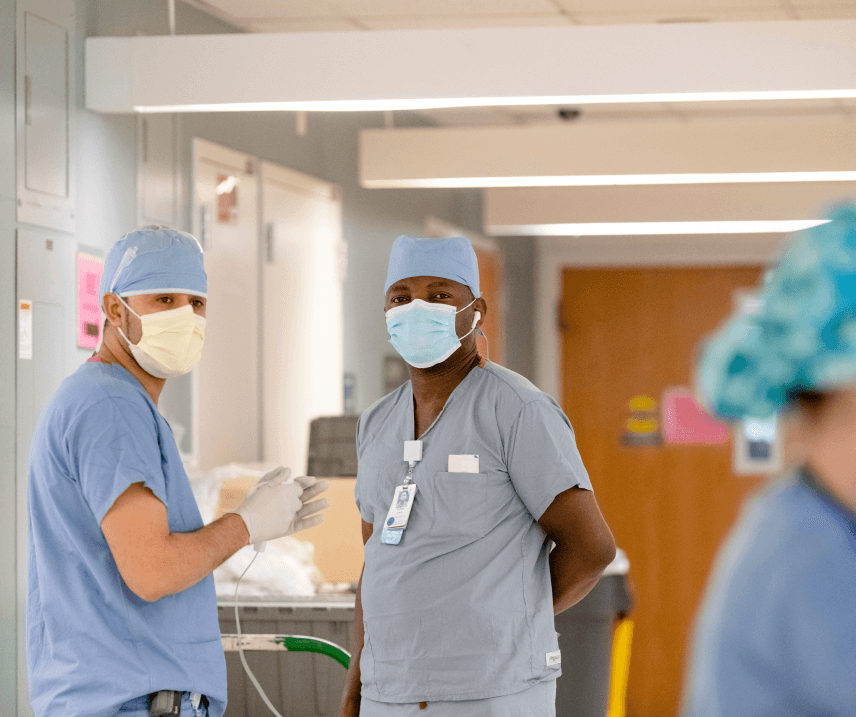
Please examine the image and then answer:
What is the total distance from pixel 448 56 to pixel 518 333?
13.0 ft

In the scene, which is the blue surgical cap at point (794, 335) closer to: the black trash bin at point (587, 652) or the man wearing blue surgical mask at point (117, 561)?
the man wearing blue surgical mask at point (117, 561)

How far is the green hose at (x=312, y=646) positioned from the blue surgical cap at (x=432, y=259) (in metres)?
0.88

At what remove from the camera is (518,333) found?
6.62 m

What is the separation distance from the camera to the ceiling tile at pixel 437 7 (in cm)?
374

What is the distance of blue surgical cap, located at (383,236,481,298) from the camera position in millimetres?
1873

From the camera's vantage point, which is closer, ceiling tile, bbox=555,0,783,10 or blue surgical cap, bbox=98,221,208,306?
blue surgical cap, bbox=98,221,208,306

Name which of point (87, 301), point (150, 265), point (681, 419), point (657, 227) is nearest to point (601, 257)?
point (681, 419)

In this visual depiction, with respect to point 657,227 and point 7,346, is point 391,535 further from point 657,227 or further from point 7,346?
point 657,227

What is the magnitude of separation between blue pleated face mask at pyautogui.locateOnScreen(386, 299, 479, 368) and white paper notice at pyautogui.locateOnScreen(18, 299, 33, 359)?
1.37 metres

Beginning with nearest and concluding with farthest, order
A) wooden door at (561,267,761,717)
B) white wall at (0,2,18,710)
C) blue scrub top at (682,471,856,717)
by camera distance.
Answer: blue scrub top at (682,471,856,717), white wall at (0,2,18,710), wooden door at (561,267,761,717)

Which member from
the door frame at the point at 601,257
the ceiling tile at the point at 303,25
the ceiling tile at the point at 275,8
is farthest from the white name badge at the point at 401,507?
the door frame at the point at 601,257

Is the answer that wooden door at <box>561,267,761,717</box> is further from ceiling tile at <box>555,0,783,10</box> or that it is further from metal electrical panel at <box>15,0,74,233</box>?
metal electrical panel at <box>15,0,74,233</box>

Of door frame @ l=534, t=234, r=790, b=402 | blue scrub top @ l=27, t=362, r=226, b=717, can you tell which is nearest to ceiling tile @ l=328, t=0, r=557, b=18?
blue scrub top @ l=27, t=362, r=226, b=717

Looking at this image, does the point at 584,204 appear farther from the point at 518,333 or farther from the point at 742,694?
the point at 742,694
